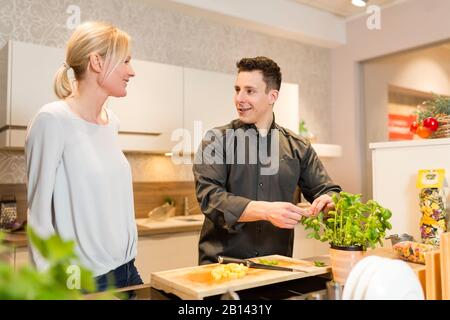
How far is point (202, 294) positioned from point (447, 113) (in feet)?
4.29

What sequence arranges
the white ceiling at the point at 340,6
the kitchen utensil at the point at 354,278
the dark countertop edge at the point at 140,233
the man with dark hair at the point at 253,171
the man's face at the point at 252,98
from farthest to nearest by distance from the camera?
1. the white ceiling at the point at 340,6
2. the dark countertop edge at the point at 140,233
3. the man's face at the point at 252,98
4. the man with dark hair at the point at 253,171
5. the kitchen utensil at the point at 354,278

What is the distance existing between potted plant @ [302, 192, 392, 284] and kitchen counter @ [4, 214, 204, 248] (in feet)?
5.37

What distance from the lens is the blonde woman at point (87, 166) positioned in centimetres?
118

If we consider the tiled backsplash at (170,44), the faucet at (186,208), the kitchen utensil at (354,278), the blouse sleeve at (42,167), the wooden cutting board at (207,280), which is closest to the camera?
the kitchen utensil at (354,278)

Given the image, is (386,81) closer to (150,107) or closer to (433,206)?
(150,107)

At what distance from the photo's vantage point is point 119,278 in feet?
4.26

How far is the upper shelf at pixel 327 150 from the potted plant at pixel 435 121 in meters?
2.03

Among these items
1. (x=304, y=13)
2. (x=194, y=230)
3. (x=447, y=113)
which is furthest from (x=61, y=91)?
(x=304, y=13)

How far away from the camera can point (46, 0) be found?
9.34 ft

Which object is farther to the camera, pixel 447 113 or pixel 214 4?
pixel 214 4

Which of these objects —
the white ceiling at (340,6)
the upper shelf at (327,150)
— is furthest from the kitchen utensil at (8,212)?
the white ceiling at (340,6)

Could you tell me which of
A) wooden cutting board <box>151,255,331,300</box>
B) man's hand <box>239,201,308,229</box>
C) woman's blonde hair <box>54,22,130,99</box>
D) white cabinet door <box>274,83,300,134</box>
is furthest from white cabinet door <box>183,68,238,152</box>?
wooden cutting board <box>151,255,331,300</box>

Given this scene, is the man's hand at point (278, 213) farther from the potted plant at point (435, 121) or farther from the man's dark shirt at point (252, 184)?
the potted plant at point (435, 121)

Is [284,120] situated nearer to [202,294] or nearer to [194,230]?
[194,230]
